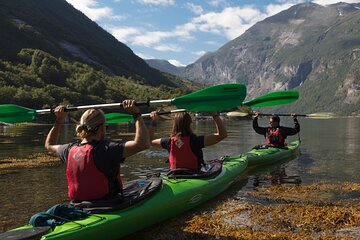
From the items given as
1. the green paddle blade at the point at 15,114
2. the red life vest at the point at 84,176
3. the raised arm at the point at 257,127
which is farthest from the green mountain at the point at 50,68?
the red life vest at the point at 84,176

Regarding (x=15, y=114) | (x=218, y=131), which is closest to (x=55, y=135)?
(x=15, y=114)

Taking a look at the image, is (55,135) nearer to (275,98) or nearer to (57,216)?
(57,216)

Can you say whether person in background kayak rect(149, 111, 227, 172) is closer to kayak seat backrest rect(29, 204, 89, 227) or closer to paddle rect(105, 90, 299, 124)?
paddle rect(105, 90, 299, 124)

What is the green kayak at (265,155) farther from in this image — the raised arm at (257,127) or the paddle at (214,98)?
the paddle at (214,98)

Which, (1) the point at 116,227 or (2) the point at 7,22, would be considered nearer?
(1) the point at 116,227

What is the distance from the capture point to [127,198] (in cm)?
782

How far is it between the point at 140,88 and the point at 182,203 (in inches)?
5550

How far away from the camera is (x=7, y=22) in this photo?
146 meters

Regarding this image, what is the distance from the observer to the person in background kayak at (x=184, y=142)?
32.8ft

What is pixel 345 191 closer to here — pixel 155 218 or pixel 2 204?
pixel 155 218

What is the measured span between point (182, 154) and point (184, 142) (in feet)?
1.41

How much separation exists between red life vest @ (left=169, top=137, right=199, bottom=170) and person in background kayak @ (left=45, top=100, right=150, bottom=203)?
3.24m

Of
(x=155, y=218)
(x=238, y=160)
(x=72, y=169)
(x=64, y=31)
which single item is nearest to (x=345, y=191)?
(x=238, y=160)

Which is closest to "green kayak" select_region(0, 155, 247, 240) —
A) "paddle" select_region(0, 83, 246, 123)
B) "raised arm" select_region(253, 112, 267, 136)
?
"paddle" select_region(0, 83, 246, 123)
